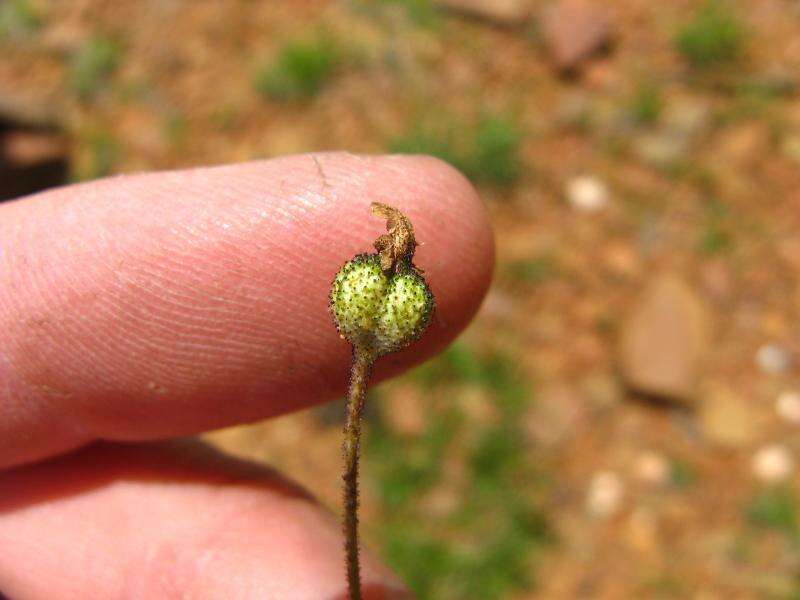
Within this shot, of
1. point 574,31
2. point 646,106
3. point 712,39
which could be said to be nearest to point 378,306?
point 646,106

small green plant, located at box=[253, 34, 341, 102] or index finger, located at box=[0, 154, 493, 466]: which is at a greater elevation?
small green plant, located at box=[253, 34, 341, 102]

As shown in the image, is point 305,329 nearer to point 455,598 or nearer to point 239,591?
point 239,591

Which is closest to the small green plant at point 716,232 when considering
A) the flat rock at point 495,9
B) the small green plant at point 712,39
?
the small green plant at point 712,39

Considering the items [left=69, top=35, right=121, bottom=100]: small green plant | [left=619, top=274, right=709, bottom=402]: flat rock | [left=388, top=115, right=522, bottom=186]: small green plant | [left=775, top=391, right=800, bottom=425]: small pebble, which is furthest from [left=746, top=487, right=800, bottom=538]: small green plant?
[left=69, top=35, right=121, bottom=100]: small green plant

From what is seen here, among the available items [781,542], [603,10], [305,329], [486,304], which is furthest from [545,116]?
[305,329]

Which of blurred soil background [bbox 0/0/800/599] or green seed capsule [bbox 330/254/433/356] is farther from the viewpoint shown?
blurred soil background [bbox 0/0/800/599]

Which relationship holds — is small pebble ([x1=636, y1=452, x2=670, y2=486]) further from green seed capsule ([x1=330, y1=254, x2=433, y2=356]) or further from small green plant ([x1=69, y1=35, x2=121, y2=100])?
small green plant ([x1=69, y1=35, x2=121, y2=100])

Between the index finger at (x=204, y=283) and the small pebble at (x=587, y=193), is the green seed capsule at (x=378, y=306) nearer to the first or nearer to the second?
the index finger at (x=204, y=283)
